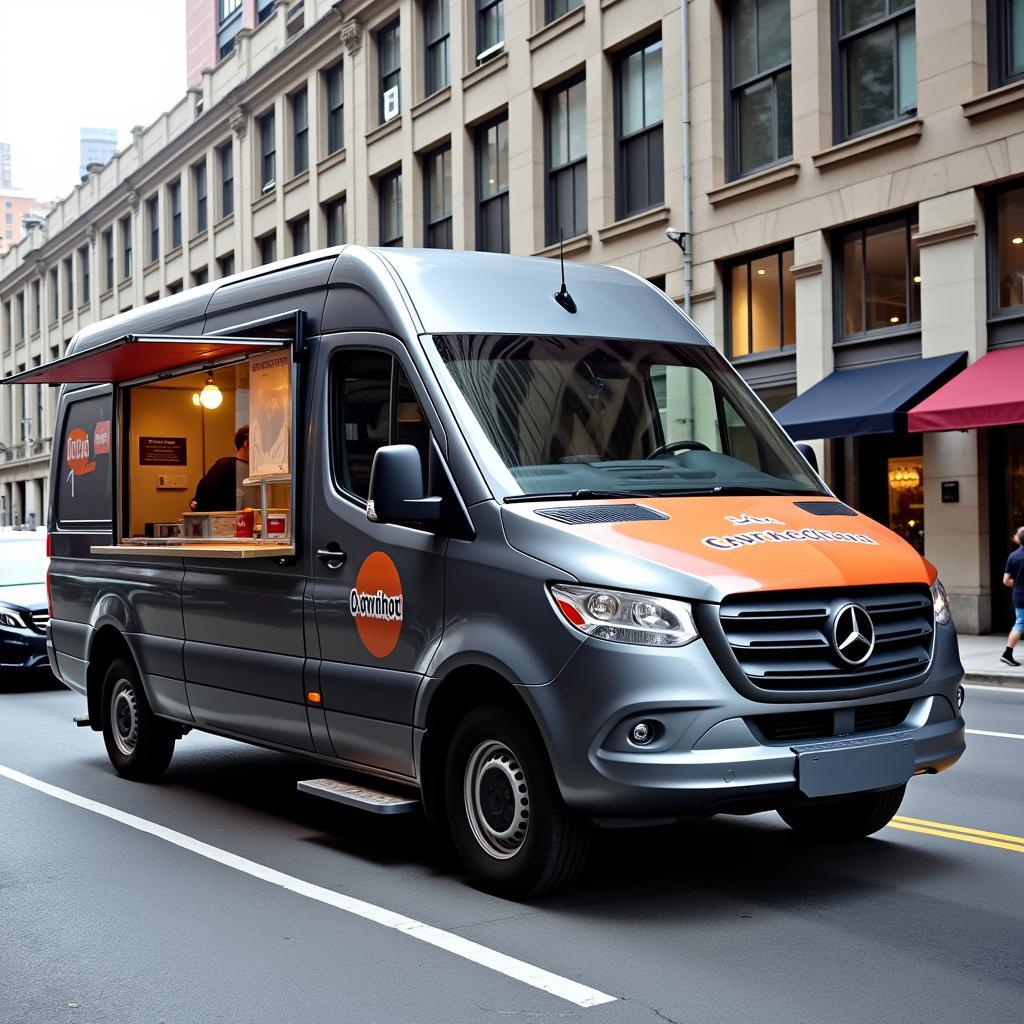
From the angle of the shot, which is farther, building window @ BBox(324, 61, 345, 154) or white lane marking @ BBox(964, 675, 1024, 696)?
building window @ BBox(324, 61, 345, 154)

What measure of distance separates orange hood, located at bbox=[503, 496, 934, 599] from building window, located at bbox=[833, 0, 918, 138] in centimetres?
1563

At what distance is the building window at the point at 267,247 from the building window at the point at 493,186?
36.0 ft

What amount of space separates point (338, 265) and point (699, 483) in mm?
2239

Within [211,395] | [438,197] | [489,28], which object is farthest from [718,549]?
[438,197]

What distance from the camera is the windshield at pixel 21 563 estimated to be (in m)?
15.8

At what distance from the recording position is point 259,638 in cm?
764

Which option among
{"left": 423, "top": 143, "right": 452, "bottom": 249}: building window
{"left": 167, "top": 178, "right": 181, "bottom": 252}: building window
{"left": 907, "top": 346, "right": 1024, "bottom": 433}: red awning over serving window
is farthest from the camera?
{"left": 167, "top": 178, "right": 181, "bottom": 252}: building window

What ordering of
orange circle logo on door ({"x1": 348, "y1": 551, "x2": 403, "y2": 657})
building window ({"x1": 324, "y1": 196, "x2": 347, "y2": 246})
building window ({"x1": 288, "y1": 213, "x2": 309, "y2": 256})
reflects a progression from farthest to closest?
1. building window ({"x1": 288, "y1": 213, "x2": 309, "y2": 256})
2. building window ({"x1": 324, "y1": 196, "x2": 347, "y2": 246})
3. orange circle logo on door ({"x1": 348, "y1": 551, "x2": 403, "y2": 657})

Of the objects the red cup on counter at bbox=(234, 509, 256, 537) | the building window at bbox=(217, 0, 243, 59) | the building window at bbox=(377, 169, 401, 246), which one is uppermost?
the building window at bbox=(217, 0, 243, 59)

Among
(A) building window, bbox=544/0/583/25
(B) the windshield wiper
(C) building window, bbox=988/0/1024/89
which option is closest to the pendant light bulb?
(B) the windshield wiper

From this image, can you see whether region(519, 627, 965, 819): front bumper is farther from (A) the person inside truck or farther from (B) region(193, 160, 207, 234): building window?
(B) region(193, 160, 207, 234): building window

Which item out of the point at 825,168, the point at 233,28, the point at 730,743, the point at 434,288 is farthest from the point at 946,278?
the point at 233,28

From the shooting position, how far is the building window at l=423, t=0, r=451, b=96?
101 feet

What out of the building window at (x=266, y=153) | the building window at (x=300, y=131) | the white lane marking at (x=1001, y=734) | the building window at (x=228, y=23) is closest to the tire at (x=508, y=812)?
A: the white lane marking at (x=1001, y=734)
